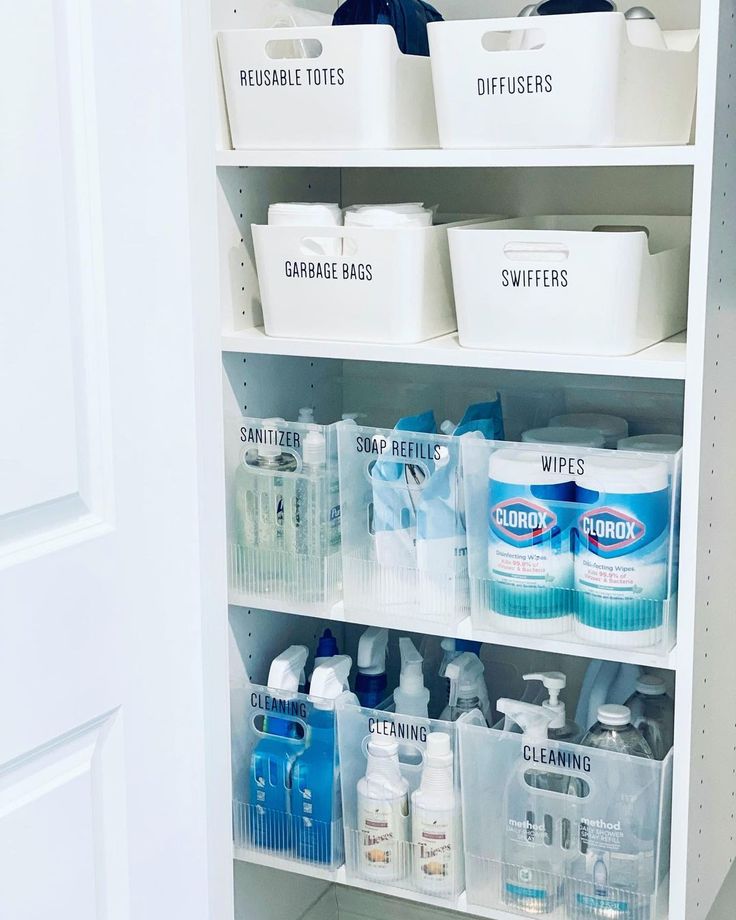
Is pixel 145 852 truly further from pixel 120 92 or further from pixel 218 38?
pixel 218 38

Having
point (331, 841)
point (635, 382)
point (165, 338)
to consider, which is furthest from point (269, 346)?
point (331, 841)

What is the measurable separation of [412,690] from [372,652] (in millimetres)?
80

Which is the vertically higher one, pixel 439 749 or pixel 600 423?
pixel 600 423

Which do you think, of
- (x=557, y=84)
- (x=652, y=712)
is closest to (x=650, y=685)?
(x=652, y=712)

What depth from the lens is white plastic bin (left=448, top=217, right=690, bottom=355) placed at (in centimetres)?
117

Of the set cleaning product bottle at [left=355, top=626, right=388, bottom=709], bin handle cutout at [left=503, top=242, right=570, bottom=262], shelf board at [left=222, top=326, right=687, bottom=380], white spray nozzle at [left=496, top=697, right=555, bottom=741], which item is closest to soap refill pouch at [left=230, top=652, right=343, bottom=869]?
cleaning product bottle at [left=355, top=626, right=388, bottom=709]

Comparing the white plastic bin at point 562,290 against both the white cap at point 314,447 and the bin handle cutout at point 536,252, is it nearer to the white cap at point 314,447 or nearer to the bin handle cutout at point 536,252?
the bin handle cutout at point 536,252

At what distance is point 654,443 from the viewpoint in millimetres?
A: 1354

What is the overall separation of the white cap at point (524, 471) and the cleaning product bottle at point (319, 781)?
0.35 metres

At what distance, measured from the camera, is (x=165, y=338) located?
123 centimetres

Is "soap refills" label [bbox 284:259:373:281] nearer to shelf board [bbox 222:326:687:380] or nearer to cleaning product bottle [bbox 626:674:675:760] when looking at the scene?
shelf board [bbox 222:326:687:380]

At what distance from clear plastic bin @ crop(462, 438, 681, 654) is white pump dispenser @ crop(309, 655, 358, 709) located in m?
0.21

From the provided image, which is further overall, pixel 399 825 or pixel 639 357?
pixel 399 825

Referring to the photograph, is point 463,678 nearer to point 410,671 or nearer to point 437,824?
point 410,671
